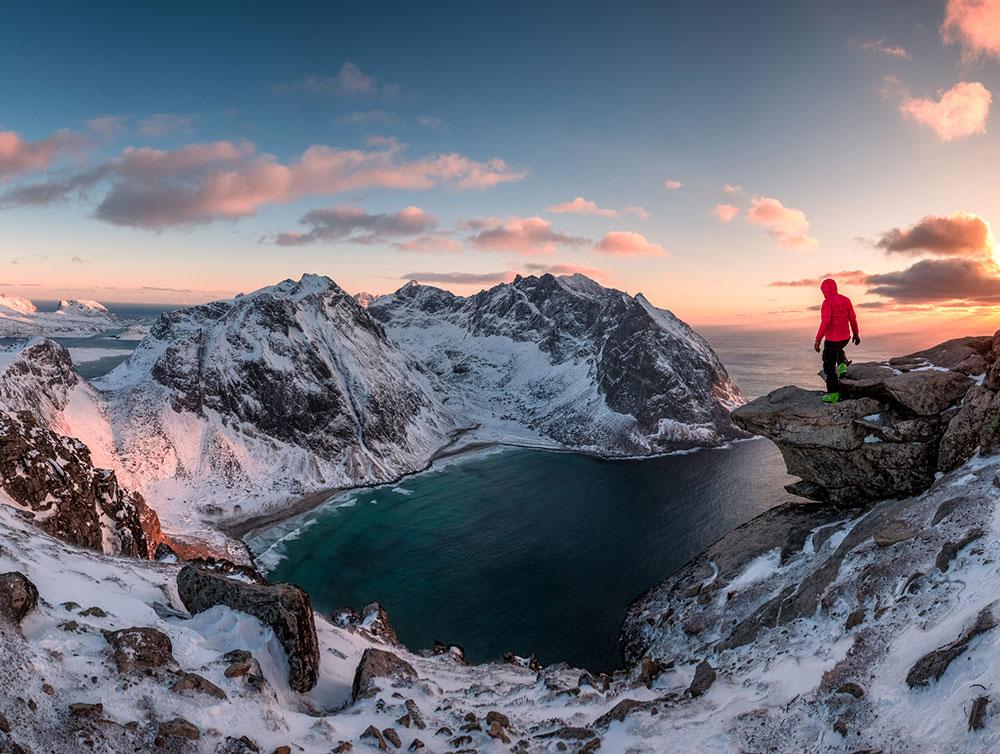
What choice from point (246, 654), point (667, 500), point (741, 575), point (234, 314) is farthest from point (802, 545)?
point (234, 314)

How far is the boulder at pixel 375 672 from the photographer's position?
2459 cm

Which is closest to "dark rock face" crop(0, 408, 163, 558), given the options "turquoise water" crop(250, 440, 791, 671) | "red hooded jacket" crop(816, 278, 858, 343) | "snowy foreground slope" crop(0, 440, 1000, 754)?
"snowy foreground slope" crop(0, 440, 1000, 754)

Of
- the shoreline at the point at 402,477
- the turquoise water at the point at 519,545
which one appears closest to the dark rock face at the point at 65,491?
the turquoise water at the point at 519,545

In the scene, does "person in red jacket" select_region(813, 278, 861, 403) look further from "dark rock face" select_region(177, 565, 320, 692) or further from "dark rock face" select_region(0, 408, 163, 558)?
"dark rock face" select_region(0, 408, 163, 558)

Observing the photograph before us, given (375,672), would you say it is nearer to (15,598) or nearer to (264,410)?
(15,598)

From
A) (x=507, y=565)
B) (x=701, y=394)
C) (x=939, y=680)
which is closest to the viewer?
(x=939, y=680)

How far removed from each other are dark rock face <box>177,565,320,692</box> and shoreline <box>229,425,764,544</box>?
7649 centimetres

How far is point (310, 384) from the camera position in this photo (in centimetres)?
14938

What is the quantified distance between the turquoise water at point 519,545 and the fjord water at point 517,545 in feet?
0.87

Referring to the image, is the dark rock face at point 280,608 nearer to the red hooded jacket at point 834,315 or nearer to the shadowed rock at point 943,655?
the shadowed rock at point 943,655

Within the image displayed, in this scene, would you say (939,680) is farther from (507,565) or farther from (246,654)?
(507,565)

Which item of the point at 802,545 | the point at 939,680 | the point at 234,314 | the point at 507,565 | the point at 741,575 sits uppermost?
the point at 234,314

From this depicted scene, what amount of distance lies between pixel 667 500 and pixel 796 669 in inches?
3845

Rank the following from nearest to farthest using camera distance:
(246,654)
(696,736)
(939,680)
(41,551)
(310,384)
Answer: (939,680) → (696,736) → (246,654) → (41,551) → (310,384)
